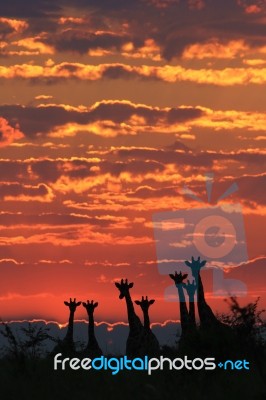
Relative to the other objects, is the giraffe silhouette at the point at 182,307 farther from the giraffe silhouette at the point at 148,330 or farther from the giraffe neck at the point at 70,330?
the giraffe neck at the point at 70,330

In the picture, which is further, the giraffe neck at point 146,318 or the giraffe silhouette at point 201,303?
the giraffe neck at point 146,318

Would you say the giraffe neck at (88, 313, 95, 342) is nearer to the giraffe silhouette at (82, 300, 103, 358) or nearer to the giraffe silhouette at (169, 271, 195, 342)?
the giraffe silhouette at (82, 300, 103, 358)

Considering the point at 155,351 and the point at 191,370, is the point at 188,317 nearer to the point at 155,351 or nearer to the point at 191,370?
the point at 155,351

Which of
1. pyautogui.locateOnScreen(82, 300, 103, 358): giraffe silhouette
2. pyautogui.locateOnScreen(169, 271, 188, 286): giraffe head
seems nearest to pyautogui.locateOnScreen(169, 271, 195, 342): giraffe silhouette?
pyautogui.locateOnScreen(169, 271, 188, 286): giraffe head

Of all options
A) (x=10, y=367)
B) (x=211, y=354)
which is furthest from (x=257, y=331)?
(x=10, y=367)

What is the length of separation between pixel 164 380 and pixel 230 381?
6.76 ft

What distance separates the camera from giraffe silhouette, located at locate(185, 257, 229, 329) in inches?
1640

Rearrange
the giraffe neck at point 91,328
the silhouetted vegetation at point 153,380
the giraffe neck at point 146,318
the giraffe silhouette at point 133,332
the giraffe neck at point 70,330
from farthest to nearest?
the giraffe neck at point 70,330 → the giraffe neck at point 91,328 → the giraffe neck at point 146,318 → the giraffe silhouette at point 133,332 → the silhouetted vegetation at point 153,380

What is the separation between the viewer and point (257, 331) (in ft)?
117

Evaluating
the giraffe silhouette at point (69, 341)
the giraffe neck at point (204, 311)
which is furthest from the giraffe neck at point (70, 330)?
the giraffe neck at point (204, 311)

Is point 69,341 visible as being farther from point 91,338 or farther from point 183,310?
point 183,310

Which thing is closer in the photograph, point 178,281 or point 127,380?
point 127,380

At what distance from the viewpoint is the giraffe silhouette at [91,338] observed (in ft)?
150

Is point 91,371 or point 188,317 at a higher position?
point 188,317
